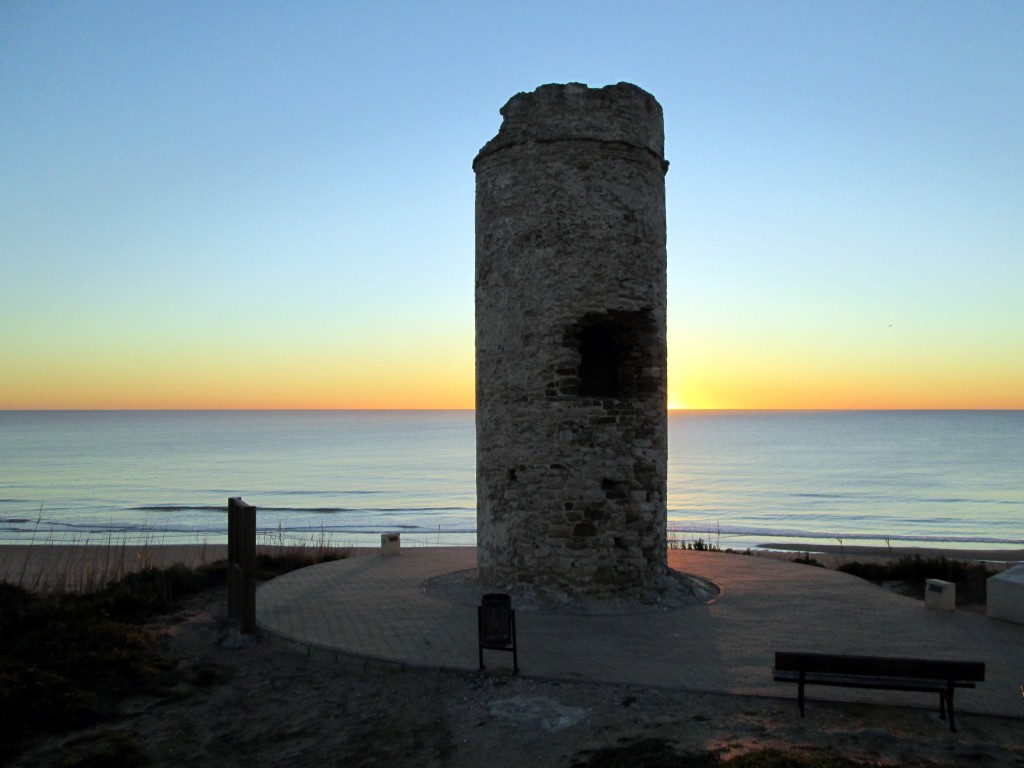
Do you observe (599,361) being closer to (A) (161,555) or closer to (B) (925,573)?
(B) (925,573)

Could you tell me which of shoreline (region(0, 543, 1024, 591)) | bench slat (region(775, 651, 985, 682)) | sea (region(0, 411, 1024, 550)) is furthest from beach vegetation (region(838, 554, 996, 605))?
bench slat (region(775, 651, 985, 682))

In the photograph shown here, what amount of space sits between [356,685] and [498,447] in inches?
154

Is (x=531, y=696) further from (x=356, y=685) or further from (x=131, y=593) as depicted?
(x=131, y=593)

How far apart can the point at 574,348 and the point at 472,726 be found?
5081mm

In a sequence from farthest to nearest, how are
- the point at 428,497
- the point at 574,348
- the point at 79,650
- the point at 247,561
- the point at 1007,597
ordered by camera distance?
the point at 428,497, the point at 574,348, the point at 1007,597, the point at 247,561, the point at 79,650

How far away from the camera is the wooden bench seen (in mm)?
5621

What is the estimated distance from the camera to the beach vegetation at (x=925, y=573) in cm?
1130

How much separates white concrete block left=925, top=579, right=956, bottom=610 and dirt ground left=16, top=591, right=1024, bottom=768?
A: 379 cm

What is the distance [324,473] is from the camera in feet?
169

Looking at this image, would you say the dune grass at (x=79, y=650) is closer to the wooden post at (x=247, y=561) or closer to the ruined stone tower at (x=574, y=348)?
the wooden post at (x=247, y=561)

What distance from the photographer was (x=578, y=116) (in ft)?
32.5

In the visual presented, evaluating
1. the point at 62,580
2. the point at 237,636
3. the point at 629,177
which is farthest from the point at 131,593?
the point at 629,177

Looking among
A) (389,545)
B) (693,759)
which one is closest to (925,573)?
(693,759)

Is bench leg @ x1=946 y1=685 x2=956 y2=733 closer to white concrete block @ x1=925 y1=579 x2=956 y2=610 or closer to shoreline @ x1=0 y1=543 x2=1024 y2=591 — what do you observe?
white concrete block @ x1=925 y1=579 x2=956 y2=610
